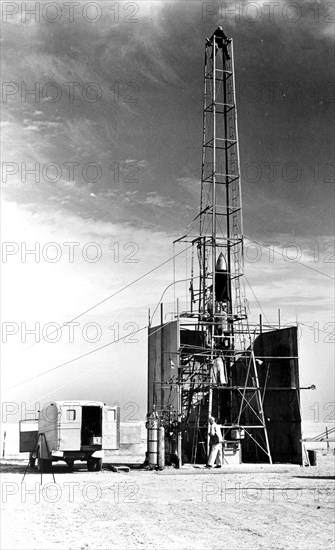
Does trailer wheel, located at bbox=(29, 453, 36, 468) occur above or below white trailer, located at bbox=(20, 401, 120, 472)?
below

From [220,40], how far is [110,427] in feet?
63.7

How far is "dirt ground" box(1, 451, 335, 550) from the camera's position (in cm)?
1105

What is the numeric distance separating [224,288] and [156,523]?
19151mm

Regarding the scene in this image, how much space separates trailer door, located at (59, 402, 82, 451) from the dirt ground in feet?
3.97

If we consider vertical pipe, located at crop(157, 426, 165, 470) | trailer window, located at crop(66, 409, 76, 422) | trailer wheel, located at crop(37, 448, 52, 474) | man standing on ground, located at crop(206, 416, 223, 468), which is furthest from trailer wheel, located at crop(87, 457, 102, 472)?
man standing on ground, located at crop(206, 416, 223, 468)

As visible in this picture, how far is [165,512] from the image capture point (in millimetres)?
14164

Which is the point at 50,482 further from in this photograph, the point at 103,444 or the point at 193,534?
the point at 193,534

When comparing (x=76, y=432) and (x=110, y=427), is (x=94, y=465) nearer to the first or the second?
(x=110, y=427)

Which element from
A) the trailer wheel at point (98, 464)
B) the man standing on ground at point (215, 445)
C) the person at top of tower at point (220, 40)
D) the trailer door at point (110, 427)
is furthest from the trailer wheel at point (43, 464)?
the person at top of tower at point (220, 40)

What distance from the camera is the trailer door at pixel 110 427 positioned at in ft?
79.6

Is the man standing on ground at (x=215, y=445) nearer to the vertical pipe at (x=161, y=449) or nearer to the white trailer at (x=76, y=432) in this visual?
the vertical pipe at (x=161, y=449)

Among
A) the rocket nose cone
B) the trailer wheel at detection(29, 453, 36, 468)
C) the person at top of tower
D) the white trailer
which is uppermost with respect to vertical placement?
the person at top of tower

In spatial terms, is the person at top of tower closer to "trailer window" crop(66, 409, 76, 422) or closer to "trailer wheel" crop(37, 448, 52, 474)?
"trailer window" crop(66, 409, 76, 422)

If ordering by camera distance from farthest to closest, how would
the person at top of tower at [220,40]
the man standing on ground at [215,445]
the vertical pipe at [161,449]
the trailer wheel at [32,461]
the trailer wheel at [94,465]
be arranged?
1. the person at top of tower at [220,40]
2. the man standing on ground at [215,445]
3. the trailer wheel at [32,461]
4. the vertical pipe at [161,449]
5. the trailer wheel at [94,465]
